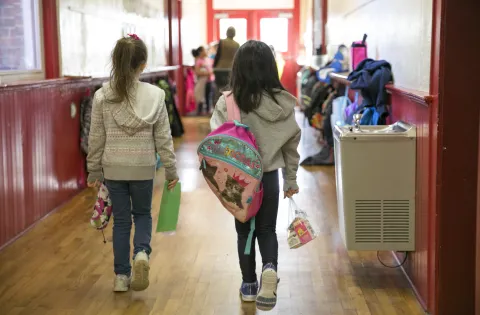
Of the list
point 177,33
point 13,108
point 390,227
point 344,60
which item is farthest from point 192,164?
point 177,33

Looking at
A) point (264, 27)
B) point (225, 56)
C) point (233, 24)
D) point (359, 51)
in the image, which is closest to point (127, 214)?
point (359, 51)

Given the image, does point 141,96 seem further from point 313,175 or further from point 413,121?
point 313,175

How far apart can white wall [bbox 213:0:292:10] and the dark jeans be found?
12.9 metres

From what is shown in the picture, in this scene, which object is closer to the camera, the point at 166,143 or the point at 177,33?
the point at 166,143

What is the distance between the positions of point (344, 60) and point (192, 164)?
1.85 meters

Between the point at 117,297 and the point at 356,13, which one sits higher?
the point at 356,13

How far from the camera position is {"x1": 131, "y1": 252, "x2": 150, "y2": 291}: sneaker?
342 cm

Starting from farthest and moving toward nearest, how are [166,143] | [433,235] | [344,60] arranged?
[344,60]
[166,143]
[433,235]

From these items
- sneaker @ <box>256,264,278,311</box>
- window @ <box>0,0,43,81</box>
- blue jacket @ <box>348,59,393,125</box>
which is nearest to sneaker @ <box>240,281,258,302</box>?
sneaker @ <box>256,264,278,311</box>

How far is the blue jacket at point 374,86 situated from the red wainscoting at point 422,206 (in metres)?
0.78

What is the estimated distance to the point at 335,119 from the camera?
6934 mm

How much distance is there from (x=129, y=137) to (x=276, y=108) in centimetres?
69

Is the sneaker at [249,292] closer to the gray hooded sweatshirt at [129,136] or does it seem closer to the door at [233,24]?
the gray hooded sweatshirt at [129,136]

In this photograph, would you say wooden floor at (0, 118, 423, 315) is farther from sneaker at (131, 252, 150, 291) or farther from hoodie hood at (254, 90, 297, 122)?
hoodie hood at (254, 90, 297, 122)
